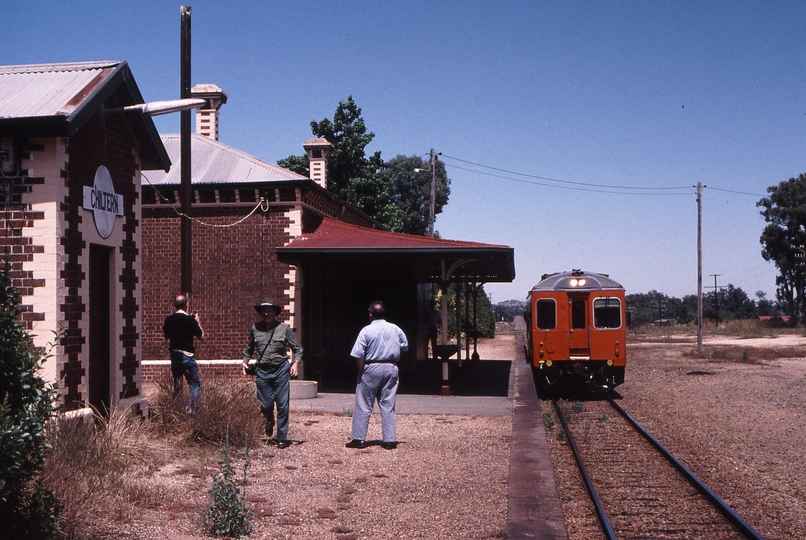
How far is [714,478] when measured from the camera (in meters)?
9.01

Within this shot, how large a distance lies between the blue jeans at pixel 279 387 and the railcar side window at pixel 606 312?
9704mm

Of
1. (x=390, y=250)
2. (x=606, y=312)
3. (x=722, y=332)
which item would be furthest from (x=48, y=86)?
(x=722, y=332)

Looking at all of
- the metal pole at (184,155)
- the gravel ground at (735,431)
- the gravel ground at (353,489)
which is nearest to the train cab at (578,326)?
the gravel ground at (735,431)

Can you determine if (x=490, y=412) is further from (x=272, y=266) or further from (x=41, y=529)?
(x=41, y=529)

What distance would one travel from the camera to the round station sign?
30.5 feet

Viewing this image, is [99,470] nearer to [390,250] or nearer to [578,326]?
[390,250]

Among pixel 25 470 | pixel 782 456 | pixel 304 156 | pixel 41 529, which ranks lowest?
pixel 782 456

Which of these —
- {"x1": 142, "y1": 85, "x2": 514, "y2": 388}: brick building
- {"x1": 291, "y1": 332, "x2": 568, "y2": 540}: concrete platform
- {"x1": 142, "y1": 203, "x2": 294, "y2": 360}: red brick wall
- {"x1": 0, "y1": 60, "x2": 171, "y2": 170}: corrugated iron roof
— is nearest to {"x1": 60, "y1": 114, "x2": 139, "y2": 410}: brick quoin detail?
{"x1": 0, "y1": 60, "x2": 171, "y2": 170}: corrugated iron roof

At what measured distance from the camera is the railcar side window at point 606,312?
17.6 metres

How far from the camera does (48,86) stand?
370 inches

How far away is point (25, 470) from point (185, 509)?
2306mm

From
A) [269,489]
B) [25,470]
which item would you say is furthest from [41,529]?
[269,489]

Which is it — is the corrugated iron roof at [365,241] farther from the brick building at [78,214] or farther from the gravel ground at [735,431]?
the brick building at [78,214]

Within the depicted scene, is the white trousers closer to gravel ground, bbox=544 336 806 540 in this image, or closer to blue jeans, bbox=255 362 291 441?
blue jeans, bbox=255 362 291 441
